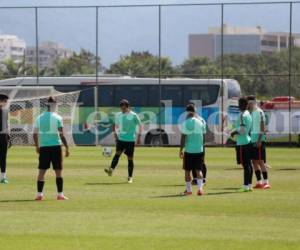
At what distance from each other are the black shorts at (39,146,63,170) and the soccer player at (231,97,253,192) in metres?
4.16

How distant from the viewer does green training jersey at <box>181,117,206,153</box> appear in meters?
19.0

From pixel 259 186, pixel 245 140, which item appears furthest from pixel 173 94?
pixel 245 140

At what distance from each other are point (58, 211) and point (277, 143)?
31.2 metres

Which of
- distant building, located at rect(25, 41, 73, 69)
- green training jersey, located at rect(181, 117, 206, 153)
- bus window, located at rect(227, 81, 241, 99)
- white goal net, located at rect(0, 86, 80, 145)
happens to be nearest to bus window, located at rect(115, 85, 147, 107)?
white goal net, located at rect(0, 86, 80, 145)

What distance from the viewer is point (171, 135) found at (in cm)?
4669

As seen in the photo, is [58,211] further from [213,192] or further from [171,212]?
[213,192]

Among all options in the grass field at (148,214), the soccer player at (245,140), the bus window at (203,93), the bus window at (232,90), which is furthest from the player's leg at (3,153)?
the bus window at (232,90)

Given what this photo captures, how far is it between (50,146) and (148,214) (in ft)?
10.5

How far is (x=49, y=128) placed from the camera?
17938mm

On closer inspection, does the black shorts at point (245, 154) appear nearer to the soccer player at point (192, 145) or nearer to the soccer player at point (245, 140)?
the soccer player at point (245, 140)

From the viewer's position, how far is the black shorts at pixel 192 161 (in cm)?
1905

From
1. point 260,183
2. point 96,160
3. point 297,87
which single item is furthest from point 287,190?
point 297,87

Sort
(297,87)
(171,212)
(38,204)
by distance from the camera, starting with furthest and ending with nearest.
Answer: (297,87) < (38,204) < (171,212)

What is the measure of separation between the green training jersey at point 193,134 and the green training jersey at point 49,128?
2.69 m
